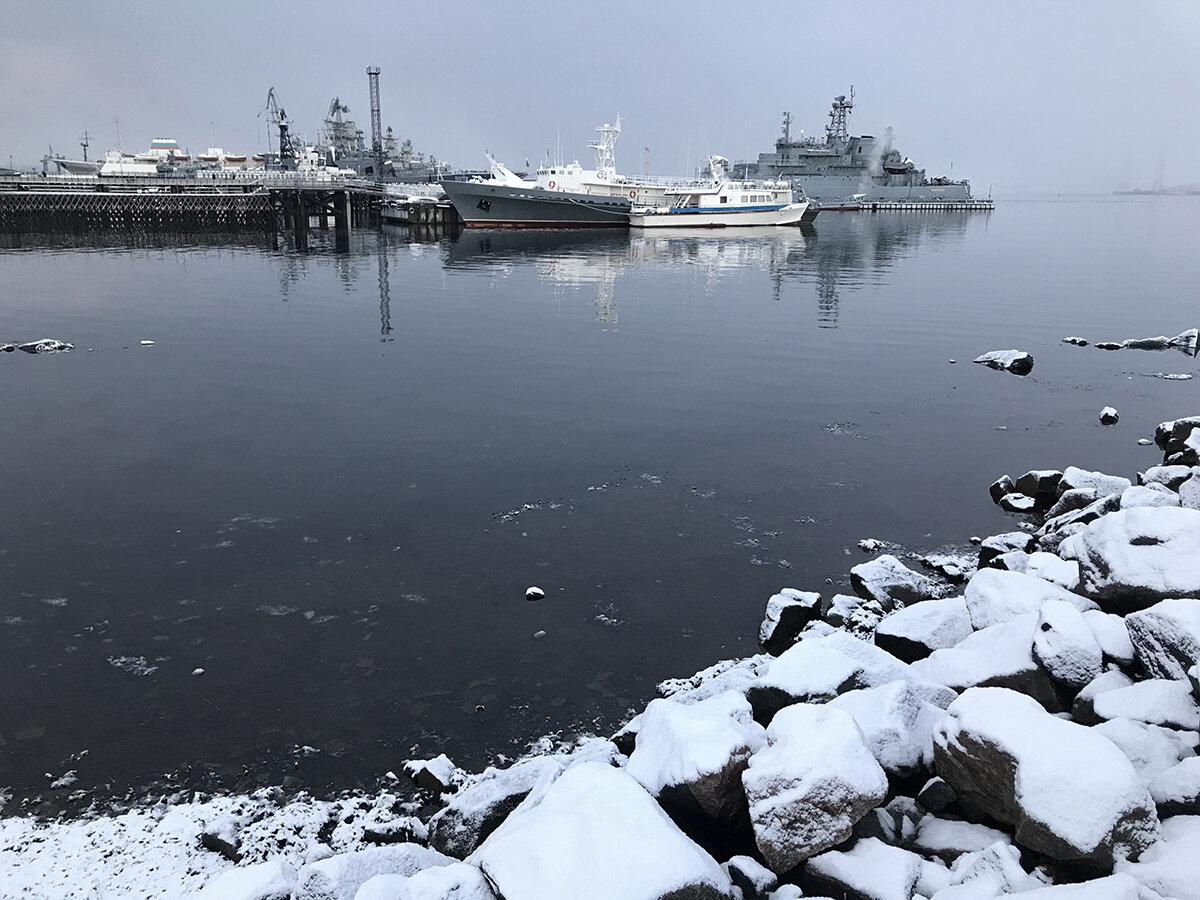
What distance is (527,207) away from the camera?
70562 millimetres

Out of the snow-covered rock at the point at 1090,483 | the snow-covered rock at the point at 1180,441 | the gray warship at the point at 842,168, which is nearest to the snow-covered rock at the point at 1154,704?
the snow-covered rock at the point at 1090,483

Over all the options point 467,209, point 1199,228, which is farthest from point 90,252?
point 1199,228

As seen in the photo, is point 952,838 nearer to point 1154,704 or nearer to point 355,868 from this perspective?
point 1154,704

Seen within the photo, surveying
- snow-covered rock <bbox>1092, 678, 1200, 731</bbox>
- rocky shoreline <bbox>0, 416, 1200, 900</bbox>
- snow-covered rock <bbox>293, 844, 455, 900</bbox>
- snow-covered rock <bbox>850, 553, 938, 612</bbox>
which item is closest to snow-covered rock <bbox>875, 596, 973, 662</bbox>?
rocky shoreline <bbox>0, 416, 1200, 900</bbox>

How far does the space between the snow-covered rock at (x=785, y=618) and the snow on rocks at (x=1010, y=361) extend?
14.2 metres

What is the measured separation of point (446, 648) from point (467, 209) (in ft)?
223

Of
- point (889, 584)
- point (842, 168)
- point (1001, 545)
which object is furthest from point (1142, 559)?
point (842, 168)

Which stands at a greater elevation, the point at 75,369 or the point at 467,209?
the point at 467,209

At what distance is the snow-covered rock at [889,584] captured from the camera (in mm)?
8602

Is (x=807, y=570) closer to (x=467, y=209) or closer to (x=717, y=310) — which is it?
(x=717, y=310)

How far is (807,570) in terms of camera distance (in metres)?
9.41

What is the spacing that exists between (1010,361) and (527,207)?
5625 centimetres

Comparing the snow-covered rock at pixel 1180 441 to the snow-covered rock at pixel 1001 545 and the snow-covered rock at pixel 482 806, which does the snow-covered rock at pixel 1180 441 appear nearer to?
the snow-covered rock at pixel 1001 545

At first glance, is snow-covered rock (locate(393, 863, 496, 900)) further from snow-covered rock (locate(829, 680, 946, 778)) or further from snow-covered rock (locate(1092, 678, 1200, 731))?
snow-covered rock (locate(1092, 678, 1200, 731))
